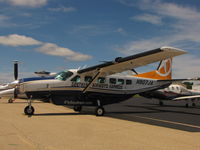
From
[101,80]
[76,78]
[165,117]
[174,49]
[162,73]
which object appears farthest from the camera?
[162,73]

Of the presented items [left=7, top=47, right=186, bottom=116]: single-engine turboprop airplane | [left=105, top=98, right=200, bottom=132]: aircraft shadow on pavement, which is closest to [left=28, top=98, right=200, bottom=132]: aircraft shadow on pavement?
[left=105, top=98, right=200, bottom=132]: aircraft shadow on pavement

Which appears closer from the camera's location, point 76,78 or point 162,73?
point 76,78

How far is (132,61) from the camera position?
11.6 meters

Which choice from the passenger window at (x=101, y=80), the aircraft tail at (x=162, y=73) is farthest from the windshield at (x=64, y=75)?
the aircraft tail at (x=162, y=73)

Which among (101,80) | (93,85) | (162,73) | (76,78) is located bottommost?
(93,85)

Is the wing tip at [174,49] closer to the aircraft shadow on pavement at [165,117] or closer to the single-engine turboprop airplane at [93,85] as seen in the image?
the single-engine turboprop airplane at [93,85]

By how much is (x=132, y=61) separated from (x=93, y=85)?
3.11m

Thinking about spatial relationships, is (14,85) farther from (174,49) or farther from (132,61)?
(174,49)

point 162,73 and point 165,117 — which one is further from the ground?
point 162,73

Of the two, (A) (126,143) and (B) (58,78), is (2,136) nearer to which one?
(A) (126,143)

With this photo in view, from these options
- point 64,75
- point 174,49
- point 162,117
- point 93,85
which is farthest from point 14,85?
point 174,49

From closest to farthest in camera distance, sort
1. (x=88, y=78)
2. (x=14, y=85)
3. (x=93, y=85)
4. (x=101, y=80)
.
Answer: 1. (x=93, y=85)
2. (x=88, y=78)
3. (x=101, y=80)
4. (x=14, y=85)

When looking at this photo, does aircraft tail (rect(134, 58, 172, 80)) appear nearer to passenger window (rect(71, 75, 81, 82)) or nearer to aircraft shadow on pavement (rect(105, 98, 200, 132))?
aircraft shadow on pavement (rect(105, 98, 200, 132))

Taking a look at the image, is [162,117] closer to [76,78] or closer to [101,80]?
[101,80]
